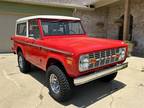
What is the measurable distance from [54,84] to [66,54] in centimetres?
106

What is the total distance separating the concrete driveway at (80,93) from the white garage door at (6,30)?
527 centimetres

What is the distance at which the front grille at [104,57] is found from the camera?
3.68 m

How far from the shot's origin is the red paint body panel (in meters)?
3.40

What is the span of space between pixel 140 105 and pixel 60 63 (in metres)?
2.05

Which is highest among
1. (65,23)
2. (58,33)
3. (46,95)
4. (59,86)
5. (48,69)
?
(65,23)

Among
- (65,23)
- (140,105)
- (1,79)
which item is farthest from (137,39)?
(1,79)

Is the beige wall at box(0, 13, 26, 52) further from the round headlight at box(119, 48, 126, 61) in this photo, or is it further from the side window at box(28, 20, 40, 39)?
the round headlight at box(119, 48, 126, 61)

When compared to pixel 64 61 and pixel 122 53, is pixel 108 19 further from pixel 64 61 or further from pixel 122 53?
pixel 64 61

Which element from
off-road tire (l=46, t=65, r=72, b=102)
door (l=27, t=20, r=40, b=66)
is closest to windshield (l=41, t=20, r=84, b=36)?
door (l=27, t=20, r=40, b=66)

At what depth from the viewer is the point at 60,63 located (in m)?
3.96

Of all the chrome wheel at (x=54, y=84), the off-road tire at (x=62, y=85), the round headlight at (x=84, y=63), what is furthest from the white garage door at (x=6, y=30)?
the round headlight at (x=84, y=63)

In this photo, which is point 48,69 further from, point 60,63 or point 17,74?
point 17,74

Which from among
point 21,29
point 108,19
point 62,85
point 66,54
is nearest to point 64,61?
point 66,54

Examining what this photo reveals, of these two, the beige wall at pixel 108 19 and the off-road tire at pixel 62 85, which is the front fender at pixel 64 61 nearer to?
the off-road tire at pixel 62 85
